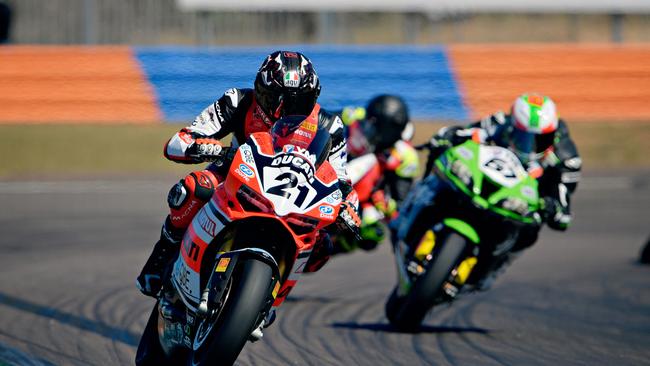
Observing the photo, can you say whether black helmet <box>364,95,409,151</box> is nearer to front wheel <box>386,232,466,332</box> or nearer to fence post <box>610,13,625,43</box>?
front wheel <box>386,232,466,332</box>

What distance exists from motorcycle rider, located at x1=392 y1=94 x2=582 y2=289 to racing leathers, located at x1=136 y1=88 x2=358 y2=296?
242 cm

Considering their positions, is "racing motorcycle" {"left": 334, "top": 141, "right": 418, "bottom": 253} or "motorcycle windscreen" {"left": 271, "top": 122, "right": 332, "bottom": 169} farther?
"racing motorcycle" {"left": 334, "top": 141, "right": 418, "bottom": 253}

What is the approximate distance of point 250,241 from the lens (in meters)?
4.88

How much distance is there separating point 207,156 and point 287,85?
0.52 meters

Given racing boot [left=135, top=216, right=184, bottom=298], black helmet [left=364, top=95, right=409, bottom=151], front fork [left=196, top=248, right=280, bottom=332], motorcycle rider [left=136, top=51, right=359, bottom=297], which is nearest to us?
front fork [left=196, top=248, right=280, bottom=332]

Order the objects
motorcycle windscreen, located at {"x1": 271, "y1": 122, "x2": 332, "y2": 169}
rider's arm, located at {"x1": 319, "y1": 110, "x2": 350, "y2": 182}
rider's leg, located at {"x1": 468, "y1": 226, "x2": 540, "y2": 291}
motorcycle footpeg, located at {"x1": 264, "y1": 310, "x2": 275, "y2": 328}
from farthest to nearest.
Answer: rider's leg, located at {"x1": 468, "y1": 226, "x2": 540, "y2": 291}, rider's arm, located at {"x1": 319, "y1": 110, "x2": 350, "y2": 182}, motorcycle windscreen, located at {"x1": 271, "y1": 122, "x2": 332, "y2": 169}, motorcycle footpeg, located at {"x1": 264, "y1": 310, "x2": 275, "y2": 328}

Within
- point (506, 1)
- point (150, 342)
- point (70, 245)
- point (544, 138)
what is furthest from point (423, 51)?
point (150, 342)

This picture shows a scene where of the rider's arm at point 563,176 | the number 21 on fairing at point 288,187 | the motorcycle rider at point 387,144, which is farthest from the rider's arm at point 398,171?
the number 21 on fairing at point 288,187

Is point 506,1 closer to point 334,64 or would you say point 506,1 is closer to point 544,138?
point 334,64

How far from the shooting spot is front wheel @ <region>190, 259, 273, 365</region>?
4660mm

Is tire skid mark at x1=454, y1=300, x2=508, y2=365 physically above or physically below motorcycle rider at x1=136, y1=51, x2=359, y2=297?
below

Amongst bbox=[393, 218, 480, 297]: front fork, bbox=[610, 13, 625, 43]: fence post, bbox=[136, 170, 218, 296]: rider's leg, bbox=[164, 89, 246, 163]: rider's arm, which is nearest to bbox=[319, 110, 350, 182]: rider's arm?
bbox=[164, 89, 246, 163]: rider's arm

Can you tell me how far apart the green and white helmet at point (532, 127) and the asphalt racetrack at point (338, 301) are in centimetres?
128

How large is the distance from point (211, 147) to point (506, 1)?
1562 cm
